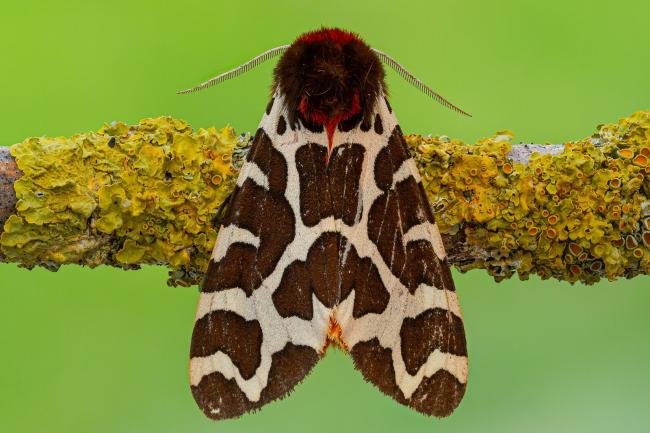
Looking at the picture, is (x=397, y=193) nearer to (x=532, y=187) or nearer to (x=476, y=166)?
(x=476, y=166)

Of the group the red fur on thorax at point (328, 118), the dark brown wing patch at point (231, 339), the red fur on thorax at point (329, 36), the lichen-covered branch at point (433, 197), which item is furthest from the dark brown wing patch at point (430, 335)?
the red fur on thorax at point (329, 36)

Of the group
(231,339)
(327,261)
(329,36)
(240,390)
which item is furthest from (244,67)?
(240,390)

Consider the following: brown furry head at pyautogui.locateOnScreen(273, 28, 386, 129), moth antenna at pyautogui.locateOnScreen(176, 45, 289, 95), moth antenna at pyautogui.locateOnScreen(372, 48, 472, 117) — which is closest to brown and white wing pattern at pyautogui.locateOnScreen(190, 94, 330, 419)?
brown furry head at pyautogui.locateOnScreen(273, 28, 386, 129)

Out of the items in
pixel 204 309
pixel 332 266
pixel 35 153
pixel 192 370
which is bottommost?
pixel 192 370

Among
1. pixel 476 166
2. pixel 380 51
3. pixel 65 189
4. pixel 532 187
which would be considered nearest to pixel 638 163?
pixel 532 187

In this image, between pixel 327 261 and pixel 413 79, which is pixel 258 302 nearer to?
pixel 327 261
